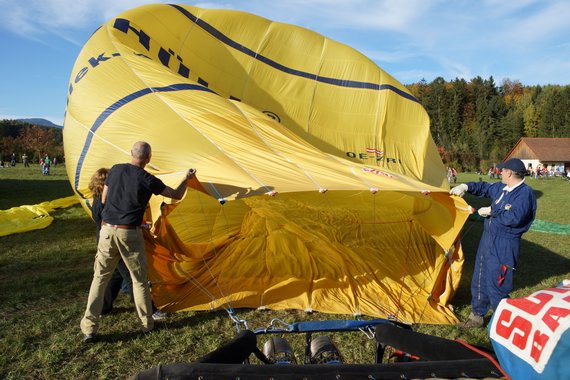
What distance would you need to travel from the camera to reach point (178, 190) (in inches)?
137

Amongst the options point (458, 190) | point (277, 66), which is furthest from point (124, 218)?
point (277, 66)

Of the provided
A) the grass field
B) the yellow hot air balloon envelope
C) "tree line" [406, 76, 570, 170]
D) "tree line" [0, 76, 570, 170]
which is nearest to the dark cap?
the yellow hot air balloon envelope

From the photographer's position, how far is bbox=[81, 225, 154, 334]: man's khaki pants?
11.7 feet

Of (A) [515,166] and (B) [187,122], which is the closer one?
(A) [515,166]

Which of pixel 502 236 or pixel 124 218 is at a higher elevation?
pixel 502 236

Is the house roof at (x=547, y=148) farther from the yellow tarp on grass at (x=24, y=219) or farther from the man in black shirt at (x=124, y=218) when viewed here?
the man in black shirt at (x=124, y=218)

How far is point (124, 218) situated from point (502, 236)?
129 inches

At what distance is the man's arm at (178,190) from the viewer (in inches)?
137

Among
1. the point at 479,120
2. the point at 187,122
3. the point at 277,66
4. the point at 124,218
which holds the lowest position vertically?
the point at 124,218

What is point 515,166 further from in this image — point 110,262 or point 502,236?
point 110,262

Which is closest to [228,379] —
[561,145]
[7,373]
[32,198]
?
[7,373]

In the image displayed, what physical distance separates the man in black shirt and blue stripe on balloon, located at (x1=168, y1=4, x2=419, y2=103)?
330 centimetres

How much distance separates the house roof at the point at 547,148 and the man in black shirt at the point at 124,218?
65.0m

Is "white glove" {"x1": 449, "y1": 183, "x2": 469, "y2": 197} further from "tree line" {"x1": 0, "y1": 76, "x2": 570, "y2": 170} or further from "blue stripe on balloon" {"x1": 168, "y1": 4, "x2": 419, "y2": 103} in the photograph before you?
"tree line" {"x1": 0, "y1": 76, "x2": 570, "y2": 170}
